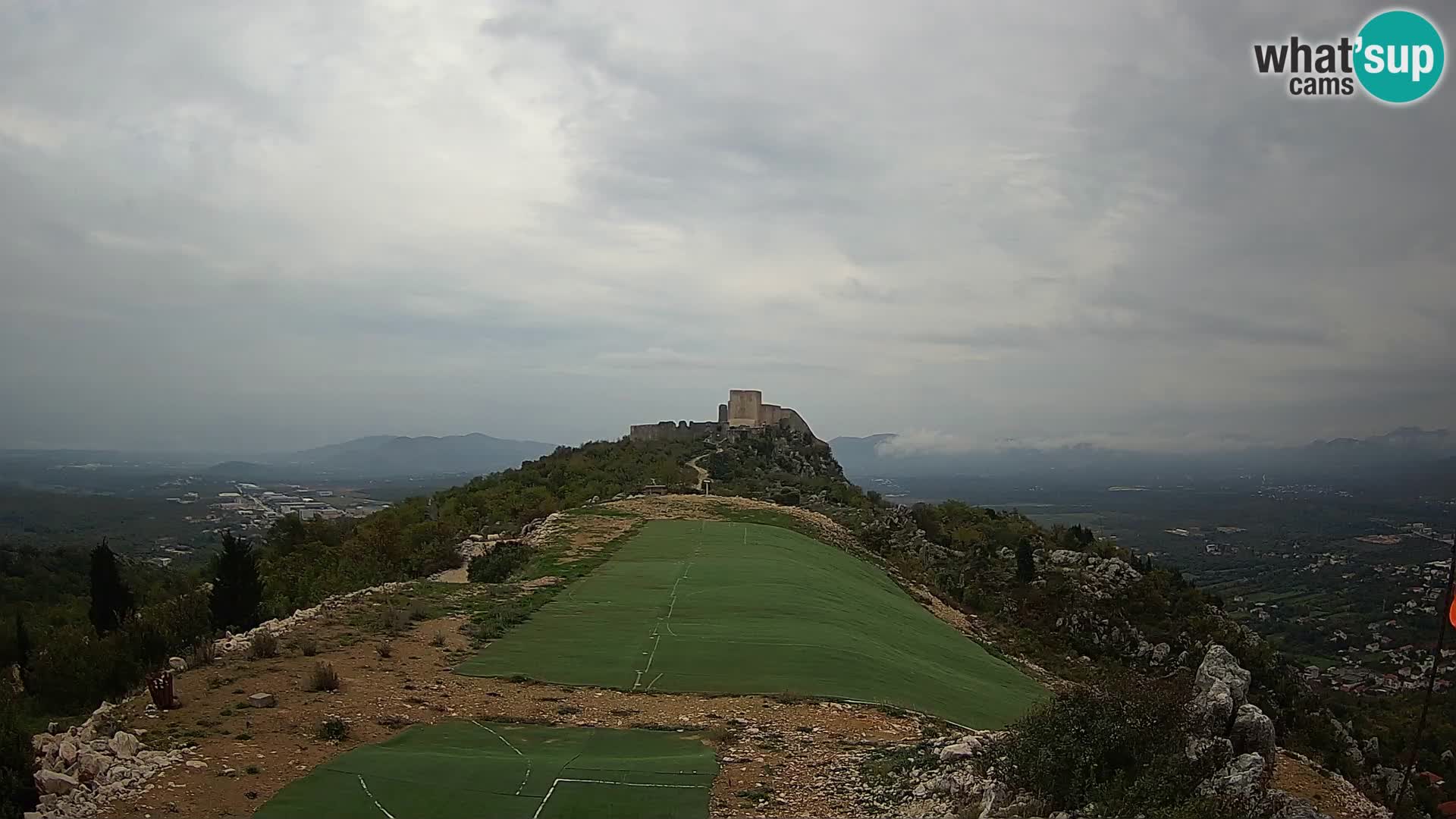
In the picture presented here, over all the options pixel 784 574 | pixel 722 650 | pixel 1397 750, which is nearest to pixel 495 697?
pixel 722 650

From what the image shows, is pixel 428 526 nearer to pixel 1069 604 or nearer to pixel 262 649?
pixel 262 649

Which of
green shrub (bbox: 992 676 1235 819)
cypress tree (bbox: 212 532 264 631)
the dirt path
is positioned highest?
the dirt path

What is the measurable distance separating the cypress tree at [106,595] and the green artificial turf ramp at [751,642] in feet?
48.0

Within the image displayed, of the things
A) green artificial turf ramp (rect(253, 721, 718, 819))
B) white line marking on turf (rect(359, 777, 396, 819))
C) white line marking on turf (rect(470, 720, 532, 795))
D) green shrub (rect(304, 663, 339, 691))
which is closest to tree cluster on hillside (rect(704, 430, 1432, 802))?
green artificial turf ramp (rect(253, 721, 718, 819))

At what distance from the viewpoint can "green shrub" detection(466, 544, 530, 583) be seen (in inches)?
830

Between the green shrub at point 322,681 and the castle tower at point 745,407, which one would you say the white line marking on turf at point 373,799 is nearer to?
the green shrub at point 322,681

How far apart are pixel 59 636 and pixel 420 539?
Result: 10537mm

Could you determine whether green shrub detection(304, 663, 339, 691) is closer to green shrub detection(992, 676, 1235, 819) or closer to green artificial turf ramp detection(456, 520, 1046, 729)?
green artificial turf ramp detection(456, 520, 1046, 729)

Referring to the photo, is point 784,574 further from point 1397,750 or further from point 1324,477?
point 1324,477

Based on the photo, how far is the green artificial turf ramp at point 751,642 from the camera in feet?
42.8

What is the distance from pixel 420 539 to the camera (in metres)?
30.0

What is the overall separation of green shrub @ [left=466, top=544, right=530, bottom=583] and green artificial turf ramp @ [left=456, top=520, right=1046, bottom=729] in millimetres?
2480

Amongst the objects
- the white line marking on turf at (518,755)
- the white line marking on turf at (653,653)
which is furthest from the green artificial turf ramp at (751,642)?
the white line marking on turf at (518,755)

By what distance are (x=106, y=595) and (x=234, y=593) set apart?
881 cm
